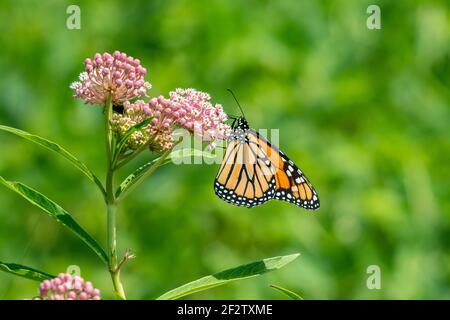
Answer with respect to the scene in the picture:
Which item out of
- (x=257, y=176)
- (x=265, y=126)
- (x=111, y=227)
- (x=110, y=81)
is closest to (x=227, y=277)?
(x=111, y=227)

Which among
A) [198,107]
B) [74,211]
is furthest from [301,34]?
[198,107]

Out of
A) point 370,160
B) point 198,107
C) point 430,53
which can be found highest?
point 430,53

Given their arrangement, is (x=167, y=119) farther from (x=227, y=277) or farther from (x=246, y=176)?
(x=246, y=176)

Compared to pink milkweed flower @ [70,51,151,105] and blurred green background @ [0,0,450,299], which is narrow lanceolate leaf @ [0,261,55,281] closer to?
pink milkweed flower @ [70,51,151,105]

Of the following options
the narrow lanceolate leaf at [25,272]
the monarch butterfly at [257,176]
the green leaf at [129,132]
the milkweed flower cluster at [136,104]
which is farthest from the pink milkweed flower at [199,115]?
the monarch butterfly at [257,176]

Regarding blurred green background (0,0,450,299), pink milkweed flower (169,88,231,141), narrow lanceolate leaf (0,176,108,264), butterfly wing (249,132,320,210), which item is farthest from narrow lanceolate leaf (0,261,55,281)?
blurred green background (0,0,450,299)

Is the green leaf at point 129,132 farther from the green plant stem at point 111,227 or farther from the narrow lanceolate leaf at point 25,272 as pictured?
the narrow lanceolate leaf at point 25,272

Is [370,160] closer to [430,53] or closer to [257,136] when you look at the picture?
[430,53]
